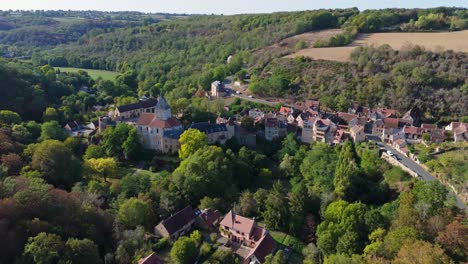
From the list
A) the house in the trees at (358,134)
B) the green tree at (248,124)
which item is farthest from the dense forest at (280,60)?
the green tree at (248,124)

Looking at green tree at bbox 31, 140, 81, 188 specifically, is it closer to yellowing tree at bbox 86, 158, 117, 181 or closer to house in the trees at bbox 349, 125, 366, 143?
yellowing tree at bbox 86, 158, 117, 181

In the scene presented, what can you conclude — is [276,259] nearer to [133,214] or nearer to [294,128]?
[133,214]

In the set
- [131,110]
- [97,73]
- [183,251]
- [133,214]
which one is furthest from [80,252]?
[97,73]

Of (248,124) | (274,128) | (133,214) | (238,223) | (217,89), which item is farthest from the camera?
(217,89)

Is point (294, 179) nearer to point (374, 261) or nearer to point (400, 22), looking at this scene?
point (374, 261)

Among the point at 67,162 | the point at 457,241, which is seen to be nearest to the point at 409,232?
the point at 457,241

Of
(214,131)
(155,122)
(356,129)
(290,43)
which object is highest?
(290,43)

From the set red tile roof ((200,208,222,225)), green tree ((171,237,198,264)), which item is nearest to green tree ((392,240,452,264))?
green tree ((171,237,198,264))
